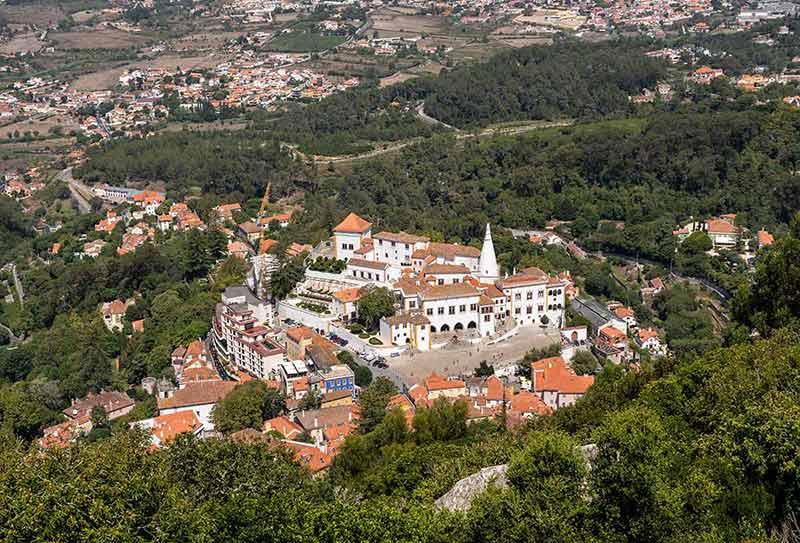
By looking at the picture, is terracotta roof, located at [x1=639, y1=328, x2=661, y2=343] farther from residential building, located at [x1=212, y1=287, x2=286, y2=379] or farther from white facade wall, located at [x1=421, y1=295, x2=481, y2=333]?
residential building, located at [x1=212, y1=287, x2=286, y2=379]

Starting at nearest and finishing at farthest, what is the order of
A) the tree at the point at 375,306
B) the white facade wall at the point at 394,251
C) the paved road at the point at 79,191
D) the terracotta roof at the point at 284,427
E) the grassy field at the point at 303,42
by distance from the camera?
the terracotta roof at the point at 284,427 < the tree at the point at 375,306 < the white facade wall at the point at 394,251 < the paved road at the point at 79,191 < the grassy field at the point at 303,42

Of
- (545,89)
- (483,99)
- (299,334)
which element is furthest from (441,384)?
(545,89)

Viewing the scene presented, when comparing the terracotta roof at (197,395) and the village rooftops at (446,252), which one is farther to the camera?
the village rooftops at (446,252)

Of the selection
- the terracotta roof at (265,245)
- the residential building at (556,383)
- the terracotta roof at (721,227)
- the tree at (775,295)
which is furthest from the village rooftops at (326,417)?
the terracotta roof at (721,227)

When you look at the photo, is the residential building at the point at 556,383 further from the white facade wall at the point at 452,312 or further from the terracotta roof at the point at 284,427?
the terracotta roof at the point at 284,427

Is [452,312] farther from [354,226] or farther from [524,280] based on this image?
[354,226]

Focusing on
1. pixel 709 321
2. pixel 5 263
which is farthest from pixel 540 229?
pixel 5 263

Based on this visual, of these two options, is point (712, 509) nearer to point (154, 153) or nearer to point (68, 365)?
point (68, 365)
